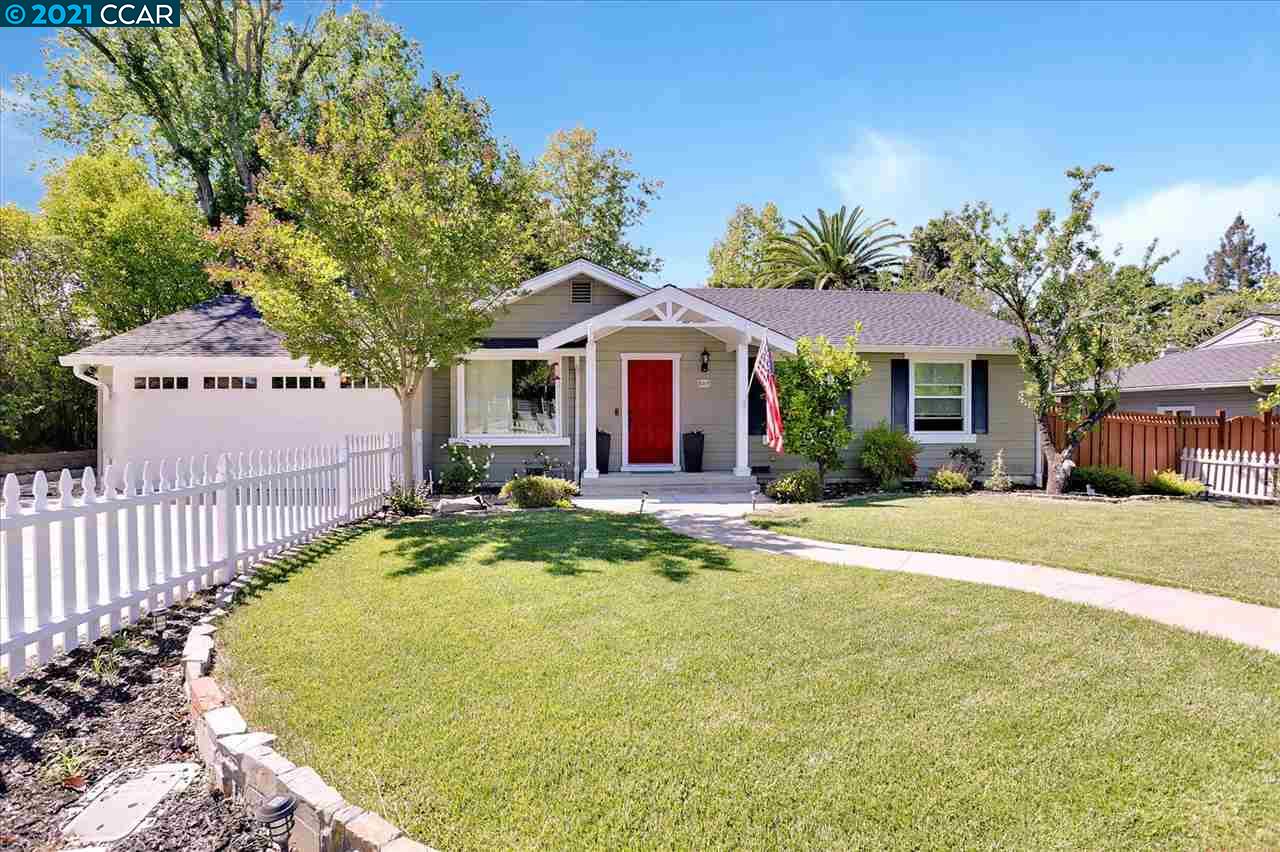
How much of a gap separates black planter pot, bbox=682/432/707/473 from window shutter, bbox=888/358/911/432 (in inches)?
163

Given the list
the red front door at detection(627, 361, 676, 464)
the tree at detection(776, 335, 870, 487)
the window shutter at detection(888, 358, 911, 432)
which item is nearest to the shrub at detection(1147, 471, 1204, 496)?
the window shutter at detection(888, 358, 911, 432)

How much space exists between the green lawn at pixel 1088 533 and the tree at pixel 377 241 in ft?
17.7

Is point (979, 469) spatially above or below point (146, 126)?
below

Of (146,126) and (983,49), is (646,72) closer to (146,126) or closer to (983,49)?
(983,49)

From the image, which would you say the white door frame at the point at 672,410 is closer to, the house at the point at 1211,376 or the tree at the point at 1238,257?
the house at the point at 1211,376

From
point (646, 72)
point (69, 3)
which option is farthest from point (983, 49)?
point (69, 3)

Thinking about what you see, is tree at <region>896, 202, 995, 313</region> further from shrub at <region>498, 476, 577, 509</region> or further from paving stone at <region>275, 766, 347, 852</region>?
paving stone at <region>275, 766, 347, 852</region>

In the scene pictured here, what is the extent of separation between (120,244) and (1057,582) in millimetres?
21665

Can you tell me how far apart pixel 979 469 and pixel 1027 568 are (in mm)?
8182

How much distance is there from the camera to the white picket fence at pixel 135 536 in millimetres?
3730

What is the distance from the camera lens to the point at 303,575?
5.88 m

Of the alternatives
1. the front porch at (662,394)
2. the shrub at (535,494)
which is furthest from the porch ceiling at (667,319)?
the shrub at (535,494)

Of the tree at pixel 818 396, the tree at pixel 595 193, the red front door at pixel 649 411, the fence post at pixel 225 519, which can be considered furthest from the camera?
the tree at pixel 595 193

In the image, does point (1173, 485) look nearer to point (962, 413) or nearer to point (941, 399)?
point (962, 413)
